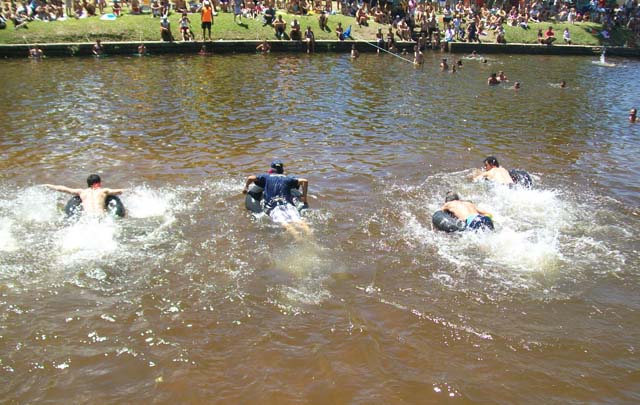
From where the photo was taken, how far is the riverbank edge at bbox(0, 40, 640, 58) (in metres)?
29.4

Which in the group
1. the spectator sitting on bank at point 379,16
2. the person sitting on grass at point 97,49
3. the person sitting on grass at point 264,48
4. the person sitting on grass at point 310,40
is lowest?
the person sitting on grass at point 97,49

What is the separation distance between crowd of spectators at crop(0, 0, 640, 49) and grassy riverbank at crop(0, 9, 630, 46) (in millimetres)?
569

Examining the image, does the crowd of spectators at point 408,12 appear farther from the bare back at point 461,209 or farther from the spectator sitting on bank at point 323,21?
the bare back at point 461,209

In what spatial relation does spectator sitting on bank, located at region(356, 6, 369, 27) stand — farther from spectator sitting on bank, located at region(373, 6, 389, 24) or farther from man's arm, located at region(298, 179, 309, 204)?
man's arm, located at region(298, 179, 309, 204)

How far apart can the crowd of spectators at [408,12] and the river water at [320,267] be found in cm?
1802

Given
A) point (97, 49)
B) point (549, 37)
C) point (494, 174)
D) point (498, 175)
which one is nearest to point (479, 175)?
point (494, 174)

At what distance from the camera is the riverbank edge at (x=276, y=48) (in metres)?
29.4

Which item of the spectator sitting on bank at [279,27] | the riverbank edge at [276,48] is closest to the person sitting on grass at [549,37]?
the riverbank edge at [276,48]

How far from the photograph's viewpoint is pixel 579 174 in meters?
13.0

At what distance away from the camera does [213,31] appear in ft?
110

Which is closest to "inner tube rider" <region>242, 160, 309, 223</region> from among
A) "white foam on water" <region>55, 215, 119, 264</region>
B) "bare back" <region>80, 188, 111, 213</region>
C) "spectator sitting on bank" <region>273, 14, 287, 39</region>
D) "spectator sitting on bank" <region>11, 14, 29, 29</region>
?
"white foam on water" <region>55, 215, 119, 264</region>

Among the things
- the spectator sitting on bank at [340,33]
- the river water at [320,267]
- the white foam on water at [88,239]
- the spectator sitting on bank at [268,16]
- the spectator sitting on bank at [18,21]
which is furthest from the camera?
the spectator sitting on bank at [340,33]

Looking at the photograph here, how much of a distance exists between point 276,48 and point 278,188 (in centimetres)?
2614

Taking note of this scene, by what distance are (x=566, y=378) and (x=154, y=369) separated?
4.71 meters
